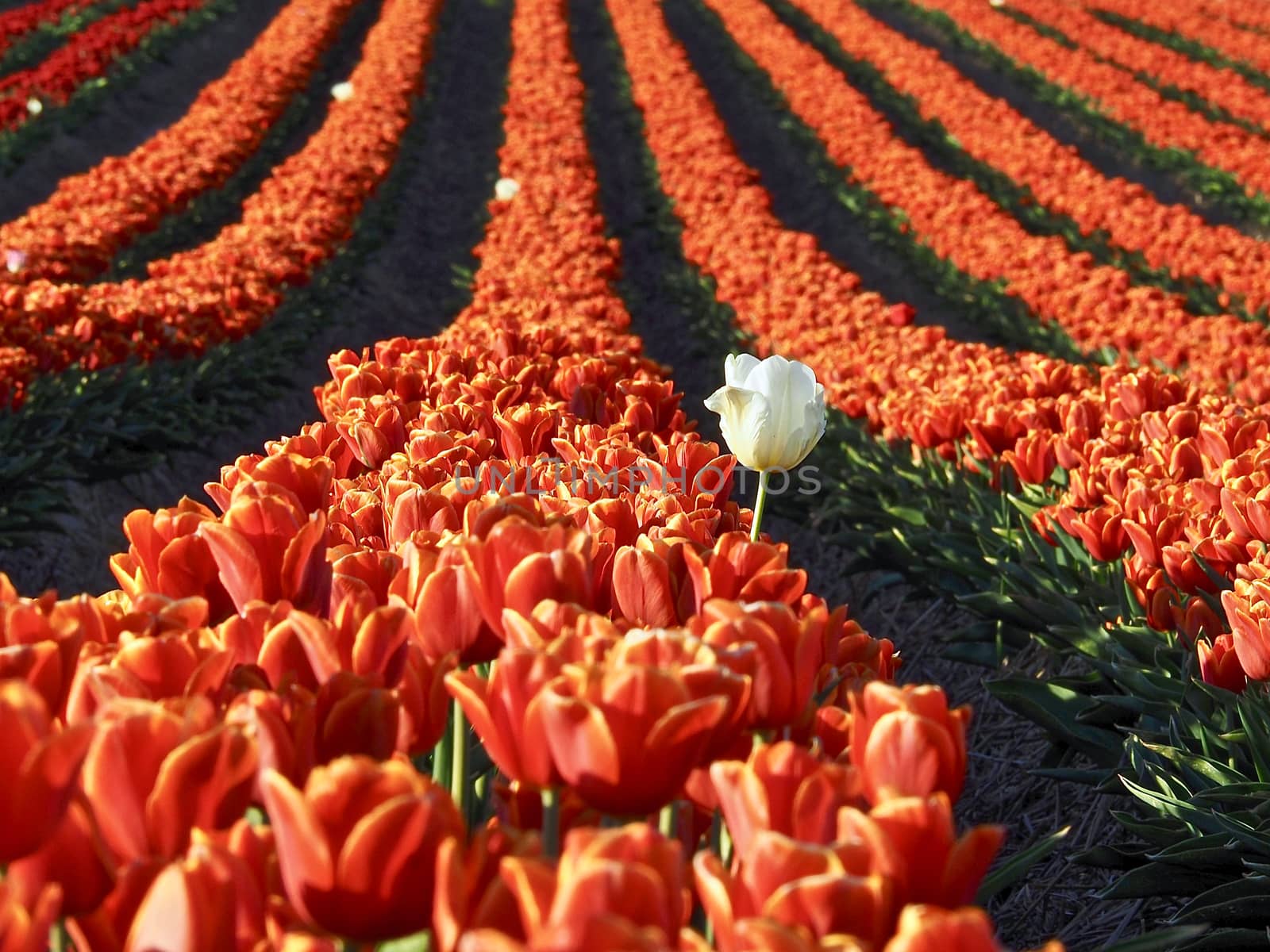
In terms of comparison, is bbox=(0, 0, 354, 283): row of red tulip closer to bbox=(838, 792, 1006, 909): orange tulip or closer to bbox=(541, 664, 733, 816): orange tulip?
bbox=(541, 664, 733, 816): orange tulip

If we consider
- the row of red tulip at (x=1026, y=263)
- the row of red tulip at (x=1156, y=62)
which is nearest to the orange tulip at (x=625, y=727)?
the row of red tulip at (x=1026, y=263)

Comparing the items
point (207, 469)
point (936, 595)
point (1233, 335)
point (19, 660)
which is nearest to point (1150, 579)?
point (936, 595)

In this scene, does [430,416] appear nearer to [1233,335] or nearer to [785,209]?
[1233,335]

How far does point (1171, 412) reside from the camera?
377cm

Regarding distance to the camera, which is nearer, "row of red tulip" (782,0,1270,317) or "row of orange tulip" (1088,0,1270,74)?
"row of red tulip" (782,0,1270,317)

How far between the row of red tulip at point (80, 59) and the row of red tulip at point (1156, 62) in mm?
18338

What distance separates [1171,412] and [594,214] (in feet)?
29.3

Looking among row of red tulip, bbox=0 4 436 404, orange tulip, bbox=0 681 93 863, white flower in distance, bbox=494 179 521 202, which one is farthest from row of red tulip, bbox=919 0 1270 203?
orange tulip, bbox=0 681 93 863

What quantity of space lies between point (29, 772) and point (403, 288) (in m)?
12.6

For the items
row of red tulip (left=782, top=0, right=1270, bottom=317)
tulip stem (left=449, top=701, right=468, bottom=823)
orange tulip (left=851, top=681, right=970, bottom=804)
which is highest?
orange tulip (left=851, top=681, right=970, bottom=804)

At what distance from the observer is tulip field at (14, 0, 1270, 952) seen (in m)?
0.86

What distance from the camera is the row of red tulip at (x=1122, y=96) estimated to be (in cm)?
1570

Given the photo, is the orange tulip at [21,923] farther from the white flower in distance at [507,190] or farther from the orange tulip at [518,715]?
the white flower in distance at [507,190]

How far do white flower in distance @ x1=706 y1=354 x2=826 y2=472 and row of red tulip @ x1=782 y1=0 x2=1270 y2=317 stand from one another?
9.28 metres
